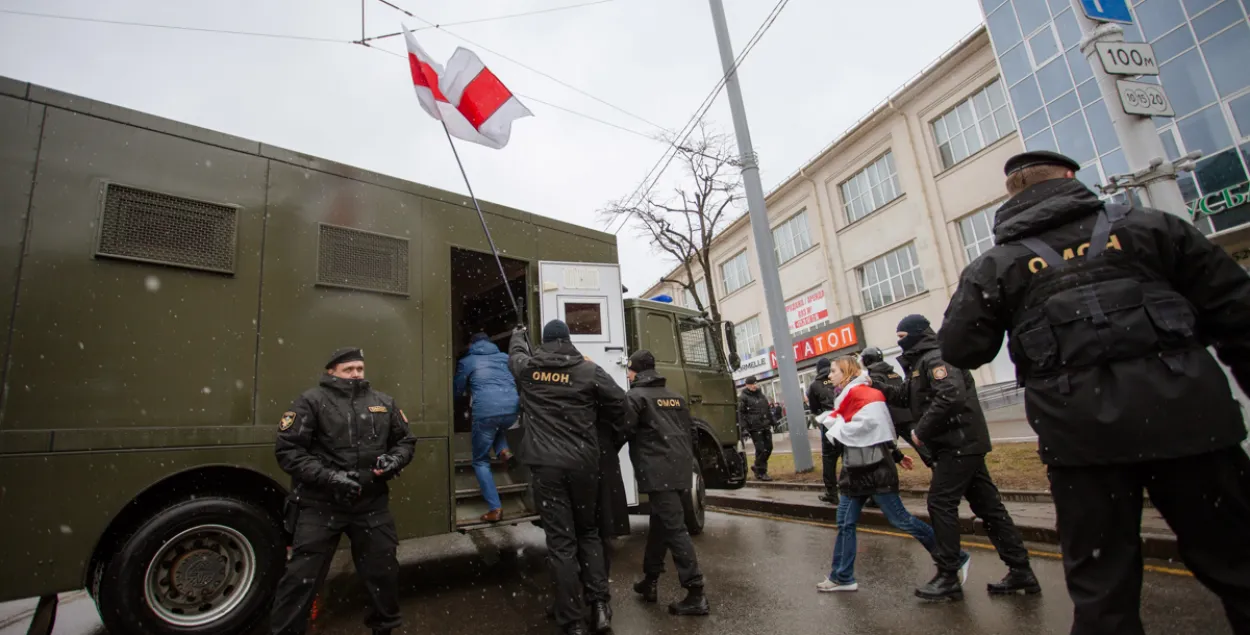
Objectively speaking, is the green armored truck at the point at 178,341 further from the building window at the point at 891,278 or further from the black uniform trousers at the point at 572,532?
the building window at the point at 891,278

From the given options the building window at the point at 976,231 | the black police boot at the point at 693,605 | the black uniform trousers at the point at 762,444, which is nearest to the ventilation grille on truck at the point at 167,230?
the black police boot at the point at 693,605

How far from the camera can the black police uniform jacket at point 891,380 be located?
18.5 ft

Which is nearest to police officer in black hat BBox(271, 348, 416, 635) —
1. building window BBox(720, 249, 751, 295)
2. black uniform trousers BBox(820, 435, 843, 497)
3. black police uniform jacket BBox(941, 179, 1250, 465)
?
black police uniform jacket BBox(941, 179, 1250, 465)

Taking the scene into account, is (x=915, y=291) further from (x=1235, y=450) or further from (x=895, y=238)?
(x=1235, y=450)

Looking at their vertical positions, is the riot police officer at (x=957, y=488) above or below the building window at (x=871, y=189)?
below

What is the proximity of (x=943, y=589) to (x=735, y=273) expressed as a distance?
2535cm

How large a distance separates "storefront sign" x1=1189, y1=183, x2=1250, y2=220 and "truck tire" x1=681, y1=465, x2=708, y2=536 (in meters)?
12.7

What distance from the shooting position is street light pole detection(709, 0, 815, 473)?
9.34m

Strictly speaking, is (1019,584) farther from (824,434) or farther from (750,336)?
(750,336)

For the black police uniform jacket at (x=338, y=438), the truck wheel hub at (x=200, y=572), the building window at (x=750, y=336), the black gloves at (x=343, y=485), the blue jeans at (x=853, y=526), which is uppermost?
the building window at (x=750, y=336)

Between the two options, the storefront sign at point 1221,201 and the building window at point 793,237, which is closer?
the storefront sign at point 1221,201

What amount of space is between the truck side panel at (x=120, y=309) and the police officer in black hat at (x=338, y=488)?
66cm

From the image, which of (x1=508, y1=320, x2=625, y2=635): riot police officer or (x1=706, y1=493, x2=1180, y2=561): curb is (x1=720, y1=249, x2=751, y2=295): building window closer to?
(x1=706, y1=493, x2=1180, y2=561): curb

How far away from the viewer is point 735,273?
93.7ft
